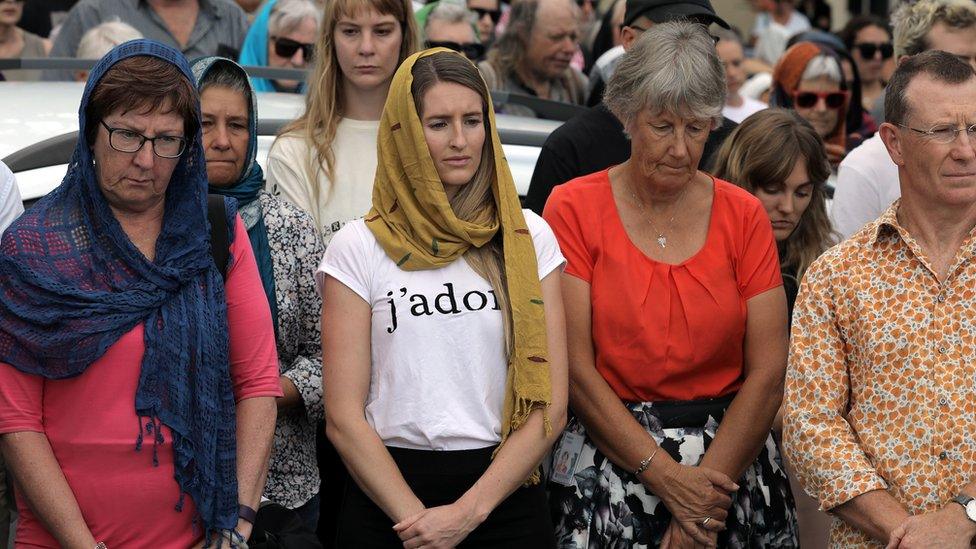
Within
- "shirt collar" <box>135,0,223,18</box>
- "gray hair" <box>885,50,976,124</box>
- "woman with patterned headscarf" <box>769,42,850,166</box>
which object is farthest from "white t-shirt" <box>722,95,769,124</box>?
"gray hair" <box>885,50,976,124</box>

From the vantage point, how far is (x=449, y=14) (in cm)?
729

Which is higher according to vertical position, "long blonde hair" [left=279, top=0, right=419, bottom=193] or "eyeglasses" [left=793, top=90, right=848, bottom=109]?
"long blonde hair" [left=279, top=0, right=419, bottom=193]

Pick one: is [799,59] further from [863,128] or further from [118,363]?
[118,363]

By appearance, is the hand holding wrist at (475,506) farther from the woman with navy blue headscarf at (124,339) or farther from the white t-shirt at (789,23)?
the white t-shirt at (789,23)

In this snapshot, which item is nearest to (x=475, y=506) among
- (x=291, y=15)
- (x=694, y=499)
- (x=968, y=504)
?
(x=694, y=499)

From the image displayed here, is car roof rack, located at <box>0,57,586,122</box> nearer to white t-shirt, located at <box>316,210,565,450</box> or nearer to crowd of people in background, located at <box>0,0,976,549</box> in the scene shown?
crowd of people in background, located at <box>0,0,976,549</box>

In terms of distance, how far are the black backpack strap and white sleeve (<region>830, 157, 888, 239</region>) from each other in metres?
2.53

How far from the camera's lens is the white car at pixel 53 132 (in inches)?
169

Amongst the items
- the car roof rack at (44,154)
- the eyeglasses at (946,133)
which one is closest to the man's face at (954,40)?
the eyeglasses at (946,133)

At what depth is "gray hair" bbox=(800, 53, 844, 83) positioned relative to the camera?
696cm

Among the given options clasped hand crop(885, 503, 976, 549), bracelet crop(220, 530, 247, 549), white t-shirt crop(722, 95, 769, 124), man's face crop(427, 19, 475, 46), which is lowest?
white t-shirt crop(722, 95, 769, 124)

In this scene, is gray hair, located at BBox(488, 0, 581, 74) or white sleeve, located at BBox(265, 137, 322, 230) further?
gray hair, located at BBox(488, 0, 581, 74)

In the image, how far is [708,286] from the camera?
4.19m

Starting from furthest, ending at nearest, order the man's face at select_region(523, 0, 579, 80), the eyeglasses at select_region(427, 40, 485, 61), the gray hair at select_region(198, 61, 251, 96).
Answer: the man's face at select_region(523, 0, 579, 80) → the eyeglasses at select_region(427, 40, 485, 61) → the gray hair at select_region(198, 61, 251, 96)
